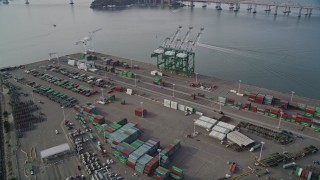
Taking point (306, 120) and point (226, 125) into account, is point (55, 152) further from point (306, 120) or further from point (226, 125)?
point (306, 120)

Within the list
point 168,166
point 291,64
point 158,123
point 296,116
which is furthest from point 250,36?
point 168,166

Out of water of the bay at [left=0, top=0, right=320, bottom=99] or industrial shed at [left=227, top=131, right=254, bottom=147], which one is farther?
water of the bay at [left=0, top=0, right=320, bottom=99]

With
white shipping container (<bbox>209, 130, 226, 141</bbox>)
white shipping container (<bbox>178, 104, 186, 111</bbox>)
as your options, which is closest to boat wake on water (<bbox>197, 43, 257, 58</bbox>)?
white shipping container (<bbox>178, 104, 186, 111</bbox>)

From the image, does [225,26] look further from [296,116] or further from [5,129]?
[5,129]

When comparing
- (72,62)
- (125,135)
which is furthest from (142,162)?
(72,62)

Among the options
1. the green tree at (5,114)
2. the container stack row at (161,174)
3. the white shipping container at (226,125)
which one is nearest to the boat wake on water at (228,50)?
the white shipping container at (226,125)

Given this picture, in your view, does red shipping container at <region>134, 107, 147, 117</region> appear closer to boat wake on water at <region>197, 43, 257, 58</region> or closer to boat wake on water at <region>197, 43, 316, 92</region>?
boat wake on water at <region>197, 43, 316, 92</region>

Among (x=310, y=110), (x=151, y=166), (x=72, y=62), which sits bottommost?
(x=151, y=166)
